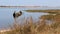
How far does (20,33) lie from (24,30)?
27 centimetres

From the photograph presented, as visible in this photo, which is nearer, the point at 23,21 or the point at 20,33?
the point at 20,33

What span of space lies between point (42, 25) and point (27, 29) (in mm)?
1078

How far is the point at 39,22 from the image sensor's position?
8203 mm

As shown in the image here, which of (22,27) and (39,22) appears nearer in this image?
(22,27)

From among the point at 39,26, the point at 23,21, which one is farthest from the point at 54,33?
the point at 23,21

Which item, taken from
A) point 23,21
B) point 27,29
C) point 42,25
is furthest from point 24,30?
point 42,25

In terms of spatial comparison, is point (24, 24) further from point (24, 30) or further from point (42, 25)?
point (42, 25)

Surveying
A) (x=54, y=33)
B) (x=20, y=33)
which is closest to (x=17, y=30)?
(x=20, y=33)

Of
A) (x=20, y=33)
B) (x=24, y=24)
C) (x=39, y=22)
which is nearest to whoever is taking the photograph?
(x=20, y=33)

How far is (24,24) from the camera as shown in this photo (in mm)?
7602

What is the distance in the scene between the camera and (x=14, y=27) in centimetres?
741

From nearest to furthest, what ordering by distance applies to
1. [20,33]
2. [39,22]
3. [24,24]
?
1. [20,33]
2. [24,24]
3. [39,22]

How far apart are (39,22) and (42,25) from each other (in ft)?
0.56

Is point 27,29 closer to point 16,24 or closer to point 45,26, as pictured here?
point 16,24
